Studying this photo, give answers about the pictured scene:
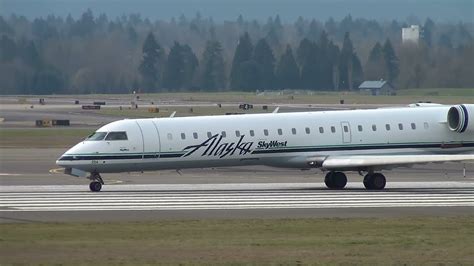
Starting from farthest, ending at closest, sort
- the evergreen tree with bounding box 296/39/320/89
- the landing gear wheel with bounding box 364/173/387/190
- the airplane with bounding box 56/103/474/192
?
the evergreen tree with bounding box 296/39/320/89, the landing gear wheel with bounding box 364/173/387/190, the airplane with bounding box 56/103/474/192

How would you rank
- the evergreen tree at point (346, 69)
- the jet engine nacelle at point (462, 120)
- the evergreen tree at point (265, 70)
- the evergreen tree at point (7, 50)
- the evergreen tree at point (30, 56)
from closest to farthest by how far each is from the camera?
1. the jet engine nacelle at point (462, 120)
2. the evergreen tree at point (30, 56)
3. the evergreen tree at point (7, 50)
4. the evergreen tree at point (346, 69)
5. the evergreen tree at point (265, 70)

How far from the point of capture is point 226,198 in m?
34.9

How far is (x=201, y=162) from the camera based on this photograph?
130 feet

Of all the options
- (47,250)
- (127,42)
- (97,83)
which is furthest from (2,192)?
(127,42)

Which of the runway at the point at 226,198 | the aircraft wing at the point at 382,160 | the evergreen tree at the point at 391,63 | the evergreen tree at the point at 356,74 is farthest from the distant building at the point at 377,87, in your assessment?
the runway at the point at 226,198

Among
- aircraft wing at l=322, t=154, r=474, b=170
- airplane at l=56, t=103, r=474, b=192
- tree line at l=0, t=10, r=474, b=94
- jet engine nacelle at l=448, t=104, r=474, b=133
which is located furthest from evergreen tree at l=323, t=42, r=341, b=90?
aircraft wing at l=322, t=154, r=474, b=170

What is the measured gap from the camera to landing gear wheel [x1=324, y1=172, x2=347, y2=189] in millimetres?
40250

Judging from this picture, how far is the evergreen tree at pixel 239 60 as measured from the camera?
157 m

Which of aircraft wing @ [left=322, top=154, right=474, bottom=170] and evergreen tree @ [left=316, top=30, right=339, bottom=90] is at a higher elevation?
evergreen tree @ [left=316, top=30, right=339, bottom=90]

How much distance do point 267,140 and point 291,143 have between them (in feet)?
2.65

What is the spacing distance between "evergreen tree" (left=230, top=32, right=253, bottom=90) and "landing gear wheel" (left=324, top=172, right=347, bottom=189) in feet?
383

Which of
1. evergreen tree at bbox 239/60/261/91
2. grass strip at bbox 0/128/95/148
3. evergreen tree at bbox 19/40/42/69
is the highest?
evergreen tree at bbox 19/40/42/69

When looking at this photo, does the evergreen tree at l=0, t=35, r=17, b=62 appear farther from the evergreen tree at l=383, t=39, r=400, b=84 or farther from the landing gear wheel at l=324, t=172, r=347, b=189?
the landing gear wheel at l=324, t=172, r=347, b=189

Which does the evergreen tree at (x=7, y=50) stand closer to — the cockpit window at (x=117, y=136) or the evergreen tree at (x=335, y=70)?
the evergreen tree at (x=335, y=70)
